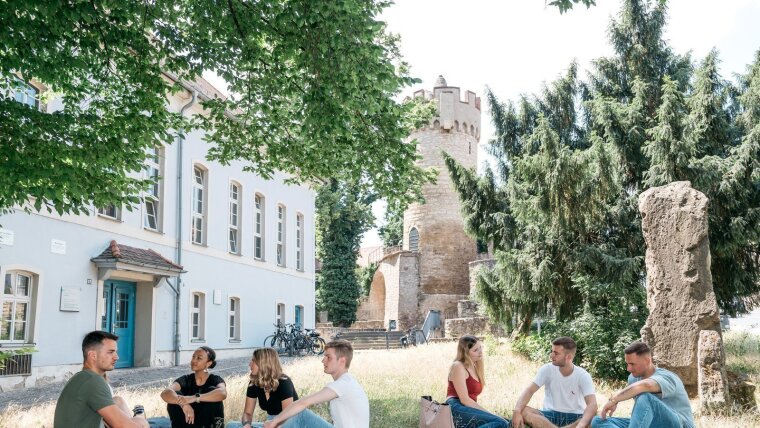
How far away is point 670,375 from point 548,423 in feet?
4.45

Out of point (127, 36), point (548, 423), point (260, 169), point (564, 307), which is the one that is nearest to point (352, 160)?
point (260, 169)

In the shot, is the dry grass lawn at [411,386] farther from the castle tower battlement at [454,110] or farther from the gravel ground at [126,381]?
the castle tower battlement at [454,110]

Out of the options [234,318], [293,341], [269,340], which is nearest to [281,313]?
[269,340]

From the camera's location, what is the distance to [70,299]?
14.4 m

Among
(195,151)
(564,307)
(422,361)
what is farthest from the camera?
(195,151)

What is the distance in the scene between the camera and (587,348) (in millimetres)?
13023

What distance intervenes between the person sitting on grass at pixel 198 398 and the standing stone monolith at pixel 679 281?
20.7 feet

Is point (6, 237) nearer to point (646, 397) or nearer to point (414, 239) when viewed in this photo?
point (646, 397)

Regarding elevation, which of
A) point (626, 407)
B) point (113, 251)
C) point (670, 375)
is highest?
point (113, 251)

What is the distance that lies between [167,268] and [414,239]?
24.5 m

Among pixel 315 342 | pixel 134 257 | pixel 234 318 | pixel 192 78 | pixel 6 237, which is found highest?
pixel 192 78

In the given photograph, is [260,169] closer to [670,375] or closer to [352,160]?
[352,160]

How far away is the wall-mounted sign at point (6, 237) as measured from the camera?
12682 mm

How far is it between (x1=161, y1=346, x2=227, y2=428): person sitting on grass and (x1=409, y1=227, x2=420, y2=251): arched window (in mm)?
33677
